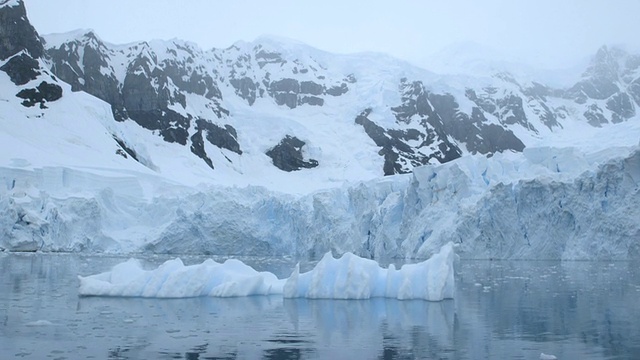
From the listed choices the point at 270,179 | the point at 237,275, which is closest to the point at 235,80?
the point at 270,179

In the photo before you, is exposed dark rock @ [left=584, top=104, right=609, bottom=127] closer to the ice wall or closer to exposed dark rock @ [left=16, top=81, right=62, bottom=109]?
the ice wall

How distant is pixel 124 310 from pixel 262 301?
10.9 ft

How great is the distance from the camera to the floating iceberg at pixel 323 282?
1526 centimetres

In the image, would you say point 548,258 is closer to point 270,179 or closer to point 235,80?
point 270,179

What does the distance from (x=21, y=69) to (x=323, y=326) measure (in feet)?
232

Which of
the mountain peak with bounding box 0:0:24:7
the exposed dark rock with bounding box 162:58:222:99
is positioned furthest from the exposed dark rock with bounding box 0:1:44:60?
the exposed dark rock with bounding box 162:58:222:99

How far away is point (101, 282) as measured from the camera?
619 inches

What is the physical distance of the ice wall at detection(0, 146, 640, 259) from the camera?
31625mm

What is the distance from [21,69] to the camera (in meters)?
72.5

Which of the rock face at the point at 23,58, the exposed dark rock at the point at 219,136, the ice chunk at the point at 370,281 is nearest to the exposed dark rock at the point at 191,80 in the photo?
the exposed dark rock at the point at 219,136

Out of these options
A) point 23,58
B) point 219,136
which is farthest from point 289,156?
point 23,58

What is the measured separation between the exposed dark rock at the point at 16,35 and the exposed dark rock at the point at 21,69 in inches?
43.1

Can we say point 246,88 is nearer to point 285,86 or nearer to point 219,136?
point 285,86

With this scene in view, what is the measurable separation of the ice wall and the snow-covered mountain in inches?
3.8
